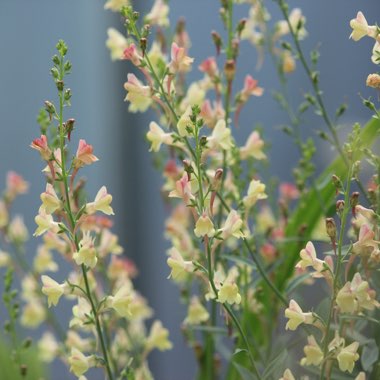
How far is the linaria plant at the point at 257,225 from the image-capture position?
0.40 meters

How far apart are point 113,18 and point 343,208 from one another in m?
1.26

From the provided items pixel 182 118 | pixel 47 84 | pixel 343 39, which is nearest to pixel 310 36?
pixel 343 39

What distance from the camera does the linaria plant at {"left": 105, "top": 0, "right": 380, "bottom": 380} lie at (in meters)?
0.40

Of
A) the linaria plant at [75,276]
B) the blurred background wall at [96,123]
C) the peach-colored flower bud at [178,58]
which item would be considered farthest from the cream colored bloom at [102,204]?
the blurred background wall at [96,123]

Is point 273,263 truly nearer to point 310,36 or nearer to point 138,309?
point 138,309

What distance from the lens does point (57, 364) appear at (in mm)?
1556

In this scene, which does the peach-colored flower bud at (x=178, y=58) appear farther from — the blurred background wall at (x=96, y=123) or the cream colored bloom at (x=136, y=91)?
the blurred background wall at (x=96, y=123)

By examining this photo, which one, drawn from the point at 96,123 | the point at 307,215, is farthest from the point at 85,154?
the point at 96,123

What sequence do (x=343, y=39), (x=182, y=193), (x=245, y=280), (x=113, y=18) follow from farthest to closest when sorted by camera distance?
(x=113, y=18)
(x=343, y=39)
(x=245, y=280)
(x=182, y=193)

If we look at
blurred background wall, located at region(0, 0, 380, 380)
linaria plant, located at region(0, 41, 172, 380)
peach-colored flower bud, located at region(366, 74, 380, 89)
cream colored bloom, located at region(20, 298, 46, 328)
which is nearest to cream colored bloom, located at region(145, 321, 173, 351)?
linaria plant, located at region(0, 41, 172, 380)

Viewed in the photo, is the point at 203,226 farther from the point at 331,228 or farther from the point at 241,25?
the point at 241,25

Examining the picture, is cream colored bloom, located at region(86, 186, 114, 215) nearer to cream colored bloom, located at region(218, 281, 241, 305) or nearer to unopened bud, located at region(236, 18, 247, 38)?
cream colored bloom, located at region(218, 281, 241, 305)

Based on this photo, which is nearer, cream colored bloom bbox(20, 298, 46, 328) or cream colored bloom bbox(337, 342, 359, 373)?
cream colored bloom bbox(337, 342, 359, 373)

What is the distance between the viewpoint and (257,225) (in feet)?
Answer: 2.13
